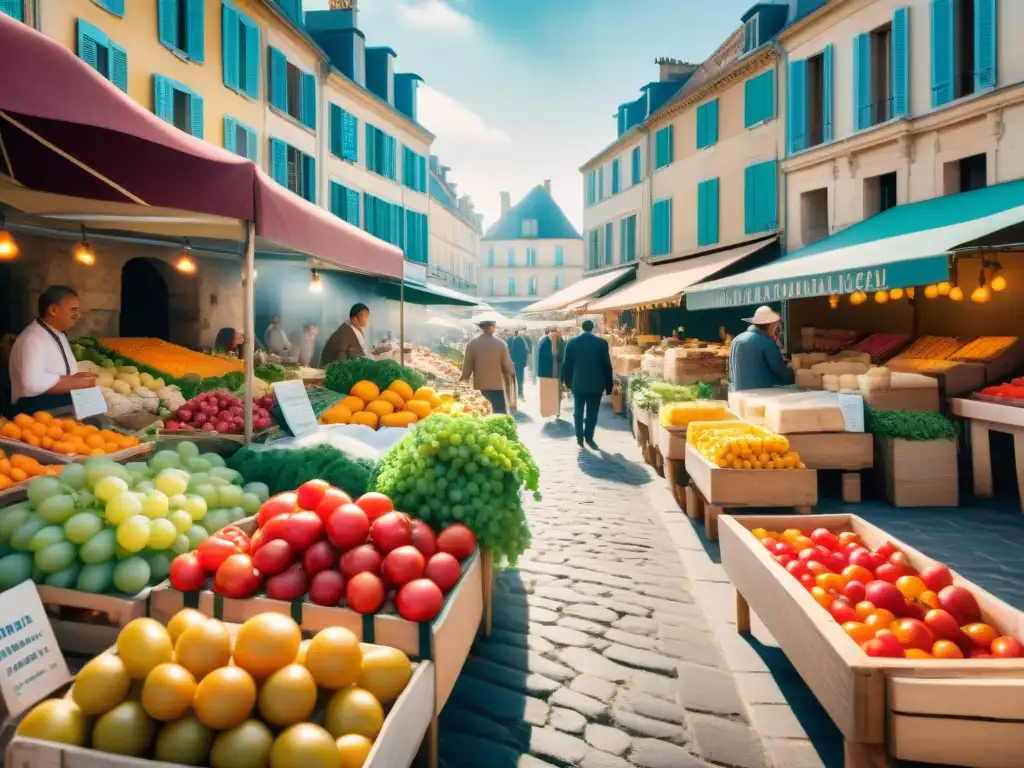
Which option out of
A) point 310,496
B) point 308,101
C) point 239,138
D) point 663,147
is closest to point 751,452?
point 310,496

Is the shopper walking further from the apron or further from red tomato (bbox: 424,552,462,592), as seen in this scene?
red tomato (bbox: 424,552,462,592)

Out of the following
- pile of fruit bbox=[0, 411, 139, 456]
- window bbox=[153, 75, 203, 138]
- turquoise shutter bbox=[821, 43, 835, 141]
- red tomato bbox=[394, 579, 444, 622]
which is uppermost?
turquoise shutter bbox=[821, 43, 835, 141]

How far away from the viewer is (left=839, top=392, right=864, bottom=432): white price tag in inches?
263

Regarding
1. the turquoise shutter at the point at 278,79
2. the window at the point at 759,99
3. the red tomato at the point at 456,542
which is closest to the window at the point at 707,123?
the window at the point at 759,99

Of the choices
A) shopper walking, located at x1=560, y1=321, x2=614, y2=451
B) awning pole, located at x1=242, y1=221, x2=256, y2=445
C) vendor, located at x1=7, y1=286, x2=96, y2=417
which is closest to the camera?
awning pole, located at x1=242, y1=221, x2=256, y2=445

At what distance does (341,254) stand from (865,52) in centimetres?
1289

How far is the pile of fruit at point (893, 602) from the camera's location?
2590mm

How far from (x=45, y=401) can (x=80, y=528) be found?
263cm

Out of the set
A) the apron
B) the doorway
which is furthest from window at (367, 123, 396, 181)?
the apron

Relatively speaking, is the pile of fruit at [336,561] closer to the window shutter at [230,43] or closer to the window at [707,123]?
the window shutter at [230,43]

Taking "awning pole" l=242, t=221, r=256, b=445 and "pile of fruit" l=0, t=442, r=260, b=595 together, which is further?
"awning pole" l=242, t=221, r=256, b=445

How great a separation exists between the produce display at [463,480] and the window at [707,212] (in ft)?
55.8

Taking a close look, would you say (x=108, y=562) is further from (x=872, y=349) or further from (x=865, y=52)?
(x=865, y=52)

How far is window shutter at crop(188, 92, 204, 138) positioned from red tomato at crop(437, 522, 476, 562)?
43.0 ft
